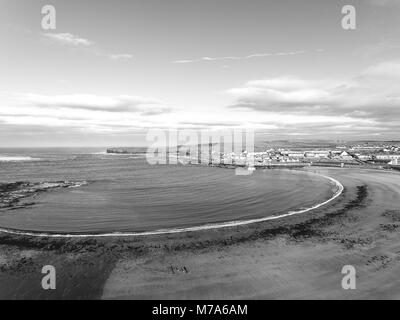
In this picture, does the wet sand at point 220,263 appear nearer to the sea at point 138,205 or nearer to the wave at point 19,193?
the sea at point 138,205

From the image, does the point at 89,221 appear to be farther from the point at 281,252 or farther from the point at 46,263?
the point at 281,252

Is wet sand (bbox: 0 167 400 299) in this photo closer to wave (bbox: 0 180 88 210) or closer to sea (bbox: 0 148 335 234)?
sea (bbox: 0 148 335 234)

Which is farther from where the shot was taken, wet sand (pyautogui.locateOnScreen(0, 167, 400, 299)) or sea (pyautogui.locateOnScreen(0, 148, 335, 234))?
sea (pyautogui.locateOnScreen(0, 148, 335, 234))

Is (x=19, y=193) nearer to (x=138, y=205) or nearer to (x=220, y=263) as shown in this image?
(x=138, y=205)

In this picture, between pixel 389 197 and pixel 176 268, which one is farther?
pixel 389 197

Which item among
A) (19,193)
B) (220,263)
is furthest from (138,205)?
(19,193)

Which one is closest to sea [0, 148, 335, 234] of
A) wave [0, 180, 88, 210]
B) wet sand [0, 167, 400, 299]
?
wave [0, 180, 88, 210]

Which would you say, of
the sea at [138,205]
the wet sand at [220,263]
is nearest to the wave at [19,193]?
the sea at [138,205]

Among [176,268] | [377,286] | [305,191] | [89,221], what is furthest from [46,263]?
[305,191]
